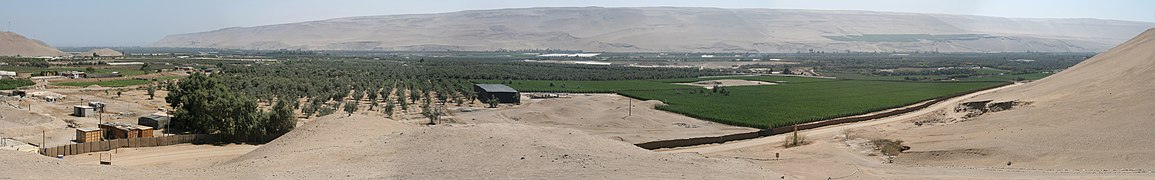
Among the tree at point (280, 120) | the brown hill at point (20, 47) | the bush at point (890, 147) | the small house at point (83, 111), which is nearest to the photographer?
the bush at point (890, 147)

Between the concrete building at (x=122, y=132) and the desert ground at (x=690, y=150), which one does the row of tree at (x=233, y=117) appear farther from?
the concrete building at (x=122, y=132)

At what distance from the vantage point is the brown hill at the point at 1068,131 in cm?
2681

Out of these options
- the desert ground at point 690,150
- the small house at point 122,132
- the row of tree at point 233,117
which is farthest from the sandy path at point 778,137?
the small house at point 122,132

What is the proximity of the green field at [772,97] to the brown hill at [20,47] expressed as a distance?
387 feet

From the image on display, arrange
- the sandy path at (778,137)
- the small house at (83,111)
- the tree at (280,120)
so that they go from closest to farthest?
the sandy path at (778,137) < the tree at (280,120) < the small house at (83,111)

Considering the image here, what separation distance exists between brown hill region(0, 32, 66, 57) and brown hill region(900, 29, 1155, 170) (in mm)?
161580

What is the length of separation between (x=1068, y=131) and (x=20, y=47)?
575ft

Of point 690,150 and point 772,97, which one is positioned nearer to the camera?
point 690,150

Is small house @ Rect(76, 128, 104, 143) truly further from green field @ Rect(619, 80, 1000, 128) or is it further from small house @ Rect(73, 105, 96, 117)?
green field @ Rect(619, 80, 1000, 128)

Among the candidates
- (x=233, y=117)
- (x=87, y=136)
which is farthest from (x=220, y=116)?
(x=87, y=136)

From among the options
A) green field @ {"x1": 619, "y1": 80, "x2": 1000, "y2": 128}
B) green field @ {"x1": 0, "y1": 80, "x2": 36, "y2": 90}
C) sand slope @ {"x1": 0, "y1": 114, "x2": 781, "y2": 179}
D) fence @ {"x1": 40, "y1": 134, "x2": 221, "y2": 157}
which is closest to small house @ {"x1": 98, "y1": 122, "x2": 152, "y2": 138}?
fence @ {"x1": 40, "y1": 134, "x2": 221, "y2": 157}

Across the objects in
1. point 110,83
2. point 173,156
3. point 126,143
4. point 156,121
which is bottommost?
point 173,156

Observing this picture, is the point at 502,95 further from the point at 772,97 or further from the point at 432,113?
the point at 772,97

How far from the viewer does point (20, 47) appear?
513 feet
